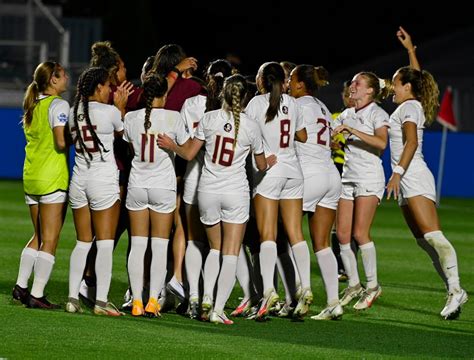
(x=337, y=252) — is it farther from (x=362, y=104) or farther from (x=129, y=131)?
(x=129, y=131)

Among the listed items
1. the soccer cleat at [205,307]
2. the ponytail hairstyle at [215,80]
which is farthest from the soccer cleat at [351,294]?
the ponytail hairstyle at [215,80]

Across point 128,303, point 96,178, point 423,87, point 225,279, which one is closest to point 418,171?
point 423,87

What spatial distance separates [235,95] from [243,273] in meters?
1.76

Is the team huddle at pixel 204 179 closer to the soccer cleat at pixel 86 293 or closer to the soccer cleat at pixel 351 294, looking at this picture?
the soccer cleat at pixel 86 293

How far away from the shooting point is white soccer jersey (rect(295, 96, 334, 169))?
1024cm

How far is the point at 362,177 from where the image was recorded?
35.5 ft

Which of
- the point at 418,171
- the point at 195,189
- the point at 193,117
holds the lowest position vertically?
the point at 195,189

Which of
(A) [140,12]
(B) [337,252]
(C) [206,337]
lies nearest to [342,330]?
(C) [206,337]

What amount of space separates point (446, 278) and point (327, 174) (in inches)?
57.6

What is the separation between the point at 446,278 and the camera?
10.7 metres

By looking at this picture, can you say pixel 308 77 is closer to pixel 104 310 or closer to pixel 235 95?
pixel 235 95

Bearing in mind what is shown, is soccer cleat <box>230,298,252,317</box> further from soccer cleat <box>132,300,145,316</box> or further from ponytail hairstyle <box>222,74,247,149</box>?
ponytail hairstyle <box>222,74,247,149</box>

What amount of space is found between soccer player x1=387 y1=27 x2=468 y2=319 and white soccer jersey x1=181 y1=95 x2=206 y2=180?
5.49ft

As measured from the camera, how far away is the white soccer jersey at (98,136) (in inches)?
378
